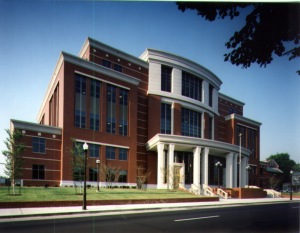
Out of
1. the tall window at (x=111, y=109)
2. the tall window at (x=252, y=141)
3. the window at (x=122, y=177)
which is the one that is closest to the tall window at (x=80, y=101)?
the tall window at (x=111, y=109)

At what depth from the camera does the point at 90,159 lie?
3634 centimetres

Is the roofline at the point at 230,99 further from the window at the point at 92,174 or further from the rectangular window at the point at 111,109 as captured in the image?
the window at the point at 92,174

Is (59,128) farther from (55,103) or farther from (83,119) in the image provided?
(55,103)

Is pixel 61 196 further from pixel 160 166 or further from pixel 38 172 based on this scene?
pixel 160 166

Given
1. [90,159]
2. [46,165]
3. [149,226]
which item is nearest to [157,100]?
[90,159]

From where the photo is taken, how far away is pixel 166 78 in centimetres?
4697

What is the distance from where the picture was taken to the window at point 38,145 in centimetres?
3309

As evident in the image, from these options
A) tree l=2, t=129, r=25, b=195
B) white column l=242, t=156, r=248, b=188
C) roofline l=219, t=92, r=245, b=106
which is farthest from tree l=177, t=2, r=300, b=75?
roofline l=219, t=92, r=245, b=106

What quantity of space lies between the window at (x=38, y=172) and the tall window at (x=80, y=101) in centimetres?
685

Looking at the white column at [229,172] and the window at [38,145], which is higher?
the window at [38,145]

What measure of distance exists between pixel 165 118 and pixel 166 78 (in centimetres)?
697

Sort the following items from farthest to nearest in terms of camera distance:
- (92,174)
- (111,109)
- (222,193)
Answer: (111,109) < (92,174) < (222,193)

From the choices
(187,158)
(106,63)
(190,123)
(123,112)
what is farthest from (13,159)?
(190,123)

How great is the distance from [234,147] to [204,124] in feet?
22.8
